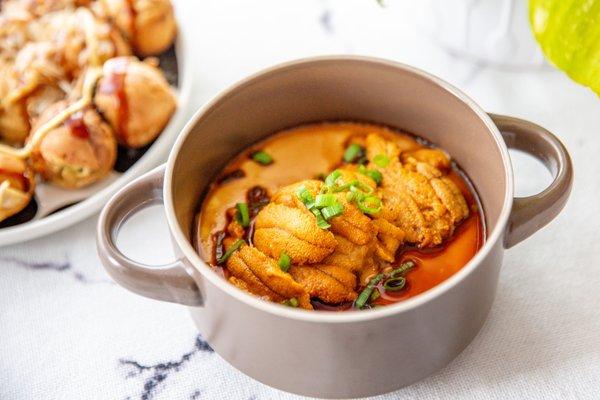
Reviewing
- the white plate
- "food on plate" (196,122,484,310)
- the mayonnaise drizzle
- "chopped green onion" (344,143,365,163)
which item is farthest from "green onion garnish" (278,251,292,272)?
the mayonnaise drizzle

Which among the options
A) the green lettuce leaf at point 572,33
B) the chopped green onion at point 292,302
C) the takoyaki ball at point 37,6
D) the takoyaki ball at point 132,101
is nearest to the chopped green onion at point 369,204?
the chopped green onion at point 292,302

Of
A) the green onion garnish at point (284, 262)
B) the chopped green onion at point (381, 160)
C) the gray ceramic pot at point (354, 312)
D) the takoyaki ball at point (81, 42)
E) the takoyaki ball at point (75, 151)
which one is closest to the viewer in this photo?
the gray ceramic pot at point (354, 312)

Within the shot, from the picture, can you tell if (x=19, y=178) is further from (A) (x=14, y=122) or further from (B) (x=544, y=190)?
(B) (x=544, y=190)

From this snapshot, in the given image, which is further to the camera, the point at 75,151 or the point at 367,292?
the point at 75,151

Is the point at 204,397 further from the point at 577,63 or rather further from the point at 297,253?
the point at 577,63

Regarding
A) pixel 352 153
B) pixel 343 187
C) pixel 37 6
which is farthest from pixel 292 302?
pixel 37 6

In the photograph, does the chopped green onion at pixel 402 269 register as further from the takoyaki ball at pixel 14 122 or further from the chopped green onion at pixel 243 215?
the takoyaki ball at pixel 14 122
